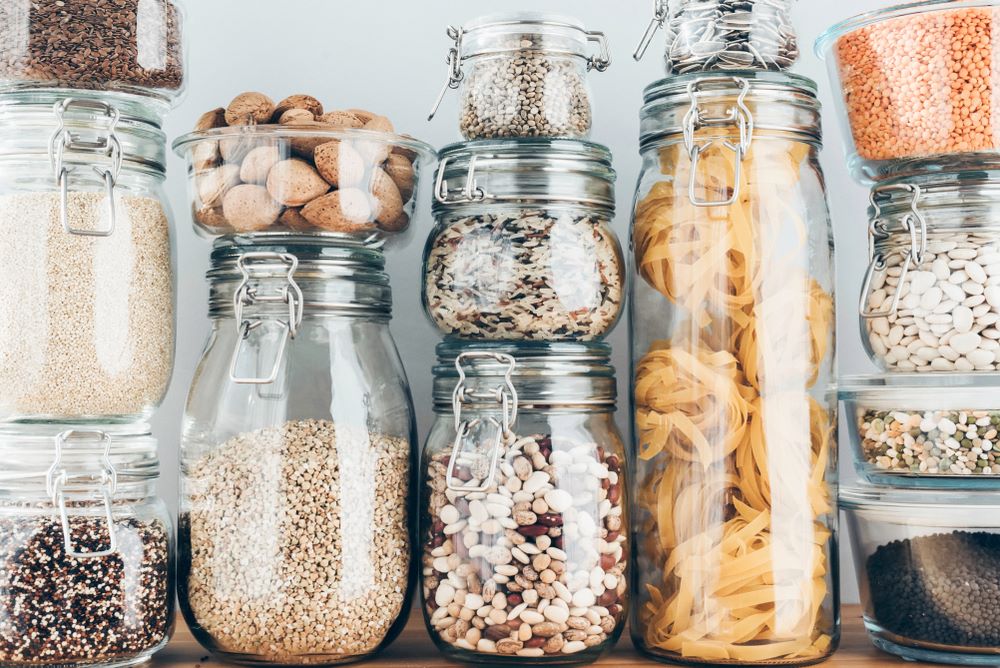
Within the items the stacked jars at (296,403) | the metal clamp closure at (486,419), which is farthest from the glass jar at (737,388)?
the stacked jars at (296,403)

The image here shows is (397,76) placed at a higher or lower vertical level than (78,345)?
higher

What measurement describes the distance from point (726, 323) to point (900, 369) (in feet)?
0.56

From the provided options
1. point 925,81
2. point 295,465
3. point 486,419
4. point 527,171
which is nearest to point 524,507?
point 486,419

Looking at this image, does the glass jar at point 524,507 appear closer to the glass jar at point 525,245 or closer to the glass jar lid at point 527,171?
the glass jar at point 525,245

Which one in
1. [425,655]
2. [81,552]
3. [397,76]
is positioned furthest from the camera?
[397,76]

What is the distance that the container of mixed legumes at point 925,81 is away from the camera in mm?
872

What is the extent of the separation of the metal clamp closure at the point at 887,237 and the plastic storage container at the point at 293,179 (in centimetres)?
46

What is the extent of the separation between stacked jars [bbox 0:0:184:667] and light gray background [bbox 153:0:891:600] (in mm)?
242

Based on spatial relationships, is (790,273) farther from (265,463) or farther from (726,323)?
(265,463)

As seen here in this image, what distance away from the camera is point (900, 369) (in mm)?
905

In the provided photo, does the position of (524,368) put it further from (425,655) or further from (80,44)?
(80,44)

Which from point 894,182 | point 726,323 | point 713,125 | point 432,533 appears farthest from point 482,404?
point 894,182

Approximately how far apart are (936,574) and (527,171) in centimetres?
50

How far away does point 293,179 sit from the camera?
86 centimetres
